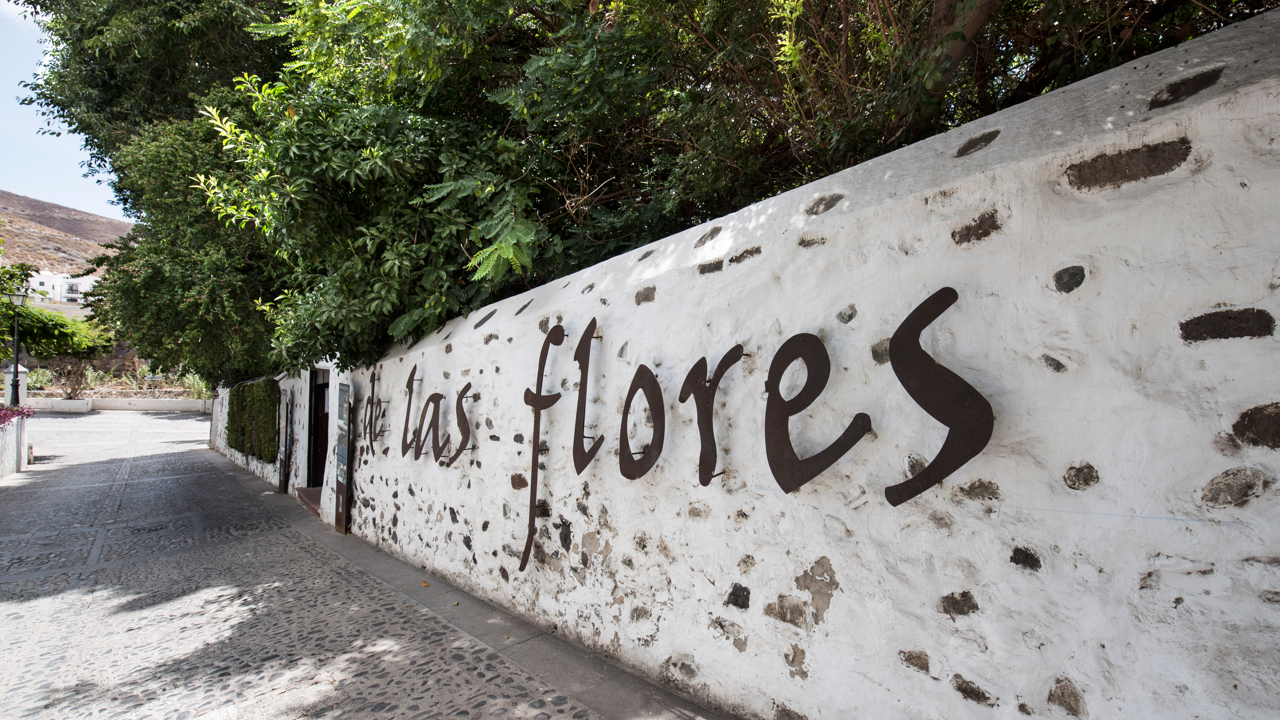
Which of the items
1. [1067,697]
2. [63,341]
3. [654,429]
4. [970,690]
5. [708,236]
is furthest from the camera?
[63,341]

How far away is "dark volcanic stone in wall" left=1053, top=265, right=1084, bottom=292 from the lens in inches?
70.4

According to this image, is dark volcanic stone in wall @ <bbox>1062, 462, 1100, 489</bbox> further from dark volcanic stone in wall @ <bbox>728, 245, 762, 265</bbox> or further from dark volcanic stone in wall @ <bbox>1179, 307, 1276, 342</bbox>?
dark volcanic stone in wall @ <bbox>728, 245, 762, 265</bbox>

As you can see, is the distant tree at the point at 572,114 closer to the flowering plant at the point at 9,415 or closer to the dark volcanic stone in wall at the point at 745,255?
the dark volcanic stone in wall at the point at 745,255

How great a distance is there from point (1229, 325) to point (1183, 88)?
76 cm

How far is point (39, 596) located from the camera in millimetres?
5012

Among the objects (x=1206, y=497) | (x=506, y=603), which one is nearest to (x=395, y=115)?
(x=506, y=603)

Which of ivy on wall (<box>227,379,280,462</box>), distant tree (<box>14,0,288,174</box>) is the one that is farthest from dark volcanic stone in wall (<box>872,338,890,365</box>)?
ivy on wall (<box>227,379,280,462</box>)

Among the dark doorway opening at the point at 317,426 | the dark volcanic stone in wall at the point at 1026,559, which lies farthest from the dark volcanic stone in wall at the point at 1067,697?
the dark doorway opening at the point at 317,426

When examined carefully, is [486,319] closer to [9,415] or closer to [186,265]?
[186,265]

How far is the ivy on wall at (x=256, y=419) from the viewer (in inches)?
455

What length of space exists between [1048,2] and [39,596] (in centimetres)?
817

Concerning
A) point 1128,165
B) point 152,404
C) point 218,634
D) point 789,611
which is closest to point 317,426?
point 218,634

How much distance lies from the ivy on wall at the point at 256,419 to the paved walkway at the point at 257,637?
3771 mm

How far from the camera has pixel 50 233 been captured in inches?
2542
